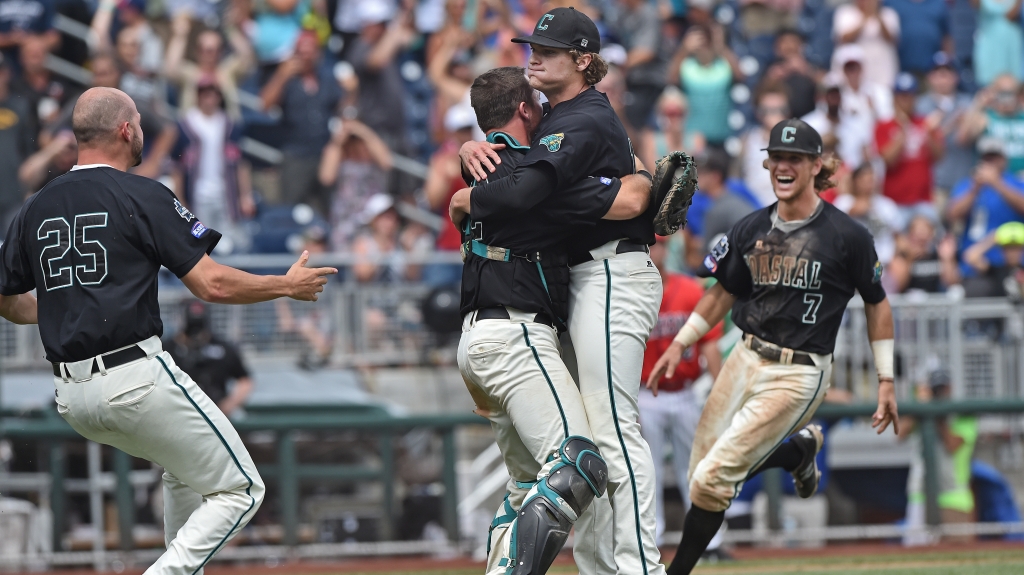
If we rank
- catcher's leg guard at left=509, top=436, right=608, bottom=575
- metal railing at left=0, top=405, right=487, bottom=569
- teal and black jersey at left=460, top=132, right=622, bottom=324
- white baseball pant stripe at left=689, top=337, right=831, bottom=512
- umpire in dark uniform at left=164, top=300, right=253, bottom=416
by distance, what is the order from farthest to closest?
umpire in dark uniform at left=164, top=300, right=253, bottom=416
metal railing at left=0, top=405, right=487, bottom=569
white baseball pant stripe at left=689, top=337, right=831, bottom=512
teal and black jersey at left=460, top=132, right=622, bottom=324
catcher's leg guard at left=509, top=436, right=608, bottom=575

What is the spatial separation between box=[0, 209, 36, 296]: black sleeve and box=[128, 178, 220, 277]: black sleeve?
544 mm

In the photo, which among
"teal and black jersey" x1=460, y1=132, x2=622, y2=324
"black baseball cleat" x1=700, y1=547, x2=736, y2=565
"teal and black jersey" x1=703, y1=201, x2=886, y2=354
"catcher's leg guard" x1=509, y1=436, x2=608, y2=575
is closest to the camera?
"catcher's leg guard" x1=509, y1=436, x2=608, y2=575

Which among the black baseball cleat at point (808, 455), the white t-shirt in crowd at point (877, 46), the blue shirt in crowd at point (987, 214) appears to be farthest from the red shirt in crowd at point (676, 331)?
the white t-shirt in crowd at point (877, 46)

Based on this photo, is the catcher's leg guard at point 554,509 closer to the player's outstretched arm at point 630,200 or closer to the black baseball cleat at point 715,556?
the player's outstretched arm at point 630,200

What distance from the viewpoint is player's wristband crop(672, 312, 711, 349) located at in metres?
6.88

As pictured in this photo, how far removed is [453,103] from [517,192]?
8.27 m

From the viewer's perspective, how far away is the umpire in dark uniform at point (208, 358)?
10.3 m

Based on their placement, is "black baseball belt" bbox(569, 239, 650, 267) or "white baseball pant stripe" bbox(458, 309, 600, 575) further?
"black baseball belt" bbox(569, 239, 650, 267)

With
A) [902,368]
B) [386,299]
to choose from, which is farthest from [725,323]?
[386,299]

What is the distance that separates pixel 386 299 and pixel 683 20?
228 inches

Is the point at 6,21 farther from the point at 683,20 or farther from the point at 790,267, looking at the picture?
the point at 790,267

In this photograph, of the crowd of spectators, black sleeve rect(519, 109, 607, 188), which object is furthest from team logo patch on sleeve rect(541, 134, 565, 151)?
the crowd of spectators

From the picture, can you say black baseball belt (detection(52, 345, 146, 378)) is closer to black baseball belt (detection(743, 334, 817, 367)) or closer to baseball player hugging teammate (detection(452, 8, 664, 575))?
baseball player hugging teammate (detection(452, 8, 664, 575))

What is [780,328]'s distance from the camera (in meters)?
6.77
